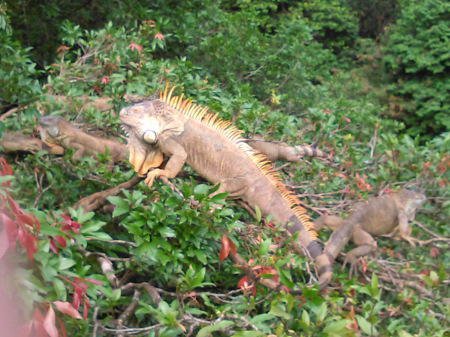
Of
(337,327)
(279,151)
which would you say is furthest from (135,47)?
(337,327)

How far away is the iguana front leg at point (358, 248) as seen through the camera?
10.1 feet

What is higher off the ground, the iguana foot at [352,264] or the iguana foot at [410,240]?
the iguana foot at [410,240]

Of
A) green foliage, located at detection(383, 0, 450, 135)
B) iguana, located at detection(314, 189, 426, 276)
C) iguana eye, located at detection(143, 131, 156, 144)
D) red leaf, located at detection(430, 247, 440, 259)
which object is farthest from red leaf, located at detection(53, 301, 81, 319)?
green foliage, located at detection(383, 0, 450, 135)

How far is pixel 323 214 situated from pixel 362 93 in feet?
31.7

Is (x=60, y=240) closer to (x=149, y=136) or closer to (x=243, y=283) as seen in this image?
(x=243, y=283)

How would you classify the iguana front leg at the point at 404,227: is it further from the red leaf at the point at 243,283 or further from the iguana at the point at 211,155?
the red leaf at the point at 243,283

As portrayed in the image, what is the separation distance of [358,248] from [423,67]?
370 inches

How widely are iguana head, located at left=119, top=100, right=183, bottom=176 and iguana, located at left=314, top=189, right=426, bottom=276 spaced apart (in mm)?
1268

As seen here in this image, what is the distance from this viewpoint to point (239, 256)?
7.92ft

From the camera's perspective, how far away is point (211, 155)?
3.11m

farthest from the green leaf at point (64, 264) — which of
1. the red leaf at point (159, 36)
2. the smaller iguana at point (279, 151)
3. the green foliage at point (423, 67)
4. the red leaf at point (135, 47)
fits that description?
the green foliage at point (423, 67)

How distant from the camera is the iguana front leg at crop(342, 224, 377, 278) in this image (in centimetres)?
308

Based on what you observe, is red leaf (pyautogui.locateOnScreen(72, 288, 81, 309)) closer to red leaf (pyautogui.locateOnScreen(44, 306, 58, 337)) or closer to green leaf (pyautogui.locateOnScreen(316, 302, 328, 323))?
red leaf (pyautogui.locateOnScreen(44, 306, 58, 337))

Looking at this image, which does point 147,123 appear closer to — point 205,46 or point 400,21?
point 205,46
